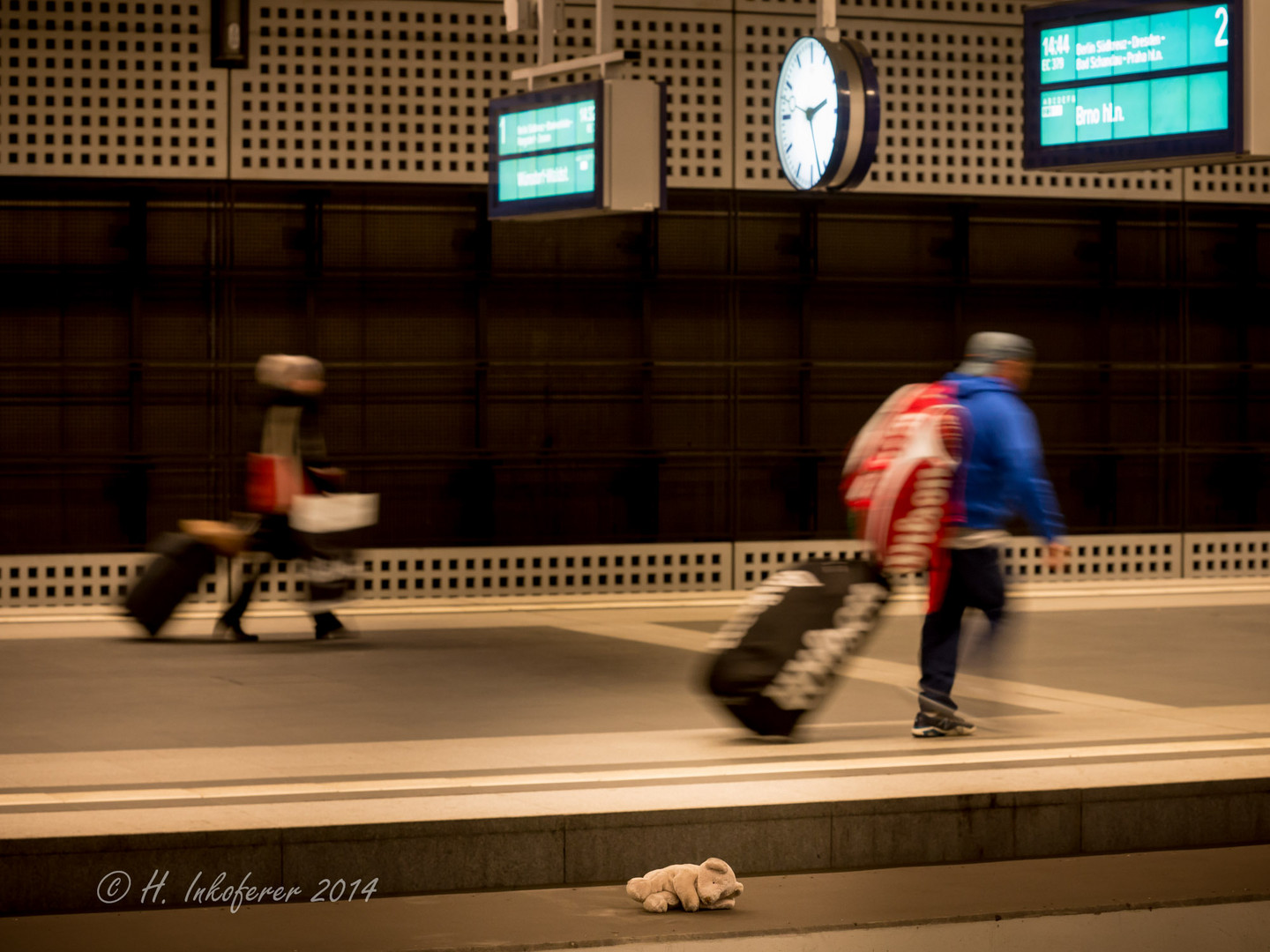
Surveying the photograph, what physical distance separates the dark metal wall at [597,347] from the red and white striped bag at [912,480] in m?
6.76

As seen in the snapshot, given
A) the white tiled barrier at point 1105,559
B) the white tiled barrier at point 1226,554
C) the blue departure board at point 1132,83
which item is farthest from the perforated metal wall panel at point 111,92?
the white tiled barrier at point 1226,554

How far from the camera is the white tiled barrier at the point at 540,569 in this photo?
1409 cm

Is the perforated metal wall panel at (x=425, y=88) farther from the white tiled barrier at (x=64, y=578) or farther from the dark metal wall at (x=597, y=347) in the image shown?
the white tiled barrier at (x=64, y=578)

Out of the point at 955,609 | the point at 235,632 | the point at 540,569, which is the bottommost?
the point at 235,632

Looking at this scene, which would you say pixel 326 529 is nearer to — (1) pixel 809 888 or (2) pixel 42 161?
(2) pixel 42 161

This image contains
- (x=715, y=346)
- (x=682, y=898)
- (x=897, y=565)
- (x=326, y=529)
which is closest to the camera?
(x=682, y=898)

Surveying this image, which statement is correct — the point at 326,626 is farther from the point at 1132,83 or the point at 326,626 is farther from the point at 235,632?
the point at 1132,83

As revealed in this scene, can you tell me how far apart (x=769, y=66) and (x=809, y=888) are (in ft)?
32.2

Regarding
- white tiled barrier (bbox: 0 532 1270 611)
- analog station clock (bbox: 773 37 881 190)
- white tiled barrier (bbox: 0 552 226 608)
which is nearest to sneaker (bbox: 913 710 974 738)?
analog station clock (bbox: 773 37 881 190)

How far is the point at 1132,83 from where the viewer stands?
428 inches

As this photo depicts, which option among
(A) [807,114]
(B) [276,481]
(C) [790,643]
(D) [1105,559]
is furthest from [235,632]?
(D) [1105,559]

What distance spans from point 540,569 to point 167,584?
11.6 ft

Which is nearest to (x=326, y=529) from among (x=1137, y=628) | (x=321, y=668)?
(x=321, y=668)

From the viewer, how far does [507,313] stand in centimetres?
1488
